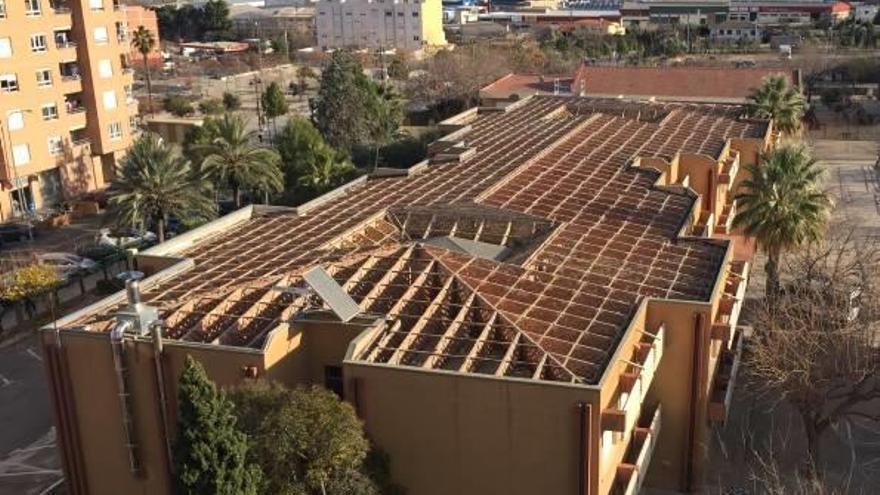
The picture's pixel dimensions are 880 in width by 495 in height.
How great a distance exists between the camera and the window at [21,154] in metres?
56.8

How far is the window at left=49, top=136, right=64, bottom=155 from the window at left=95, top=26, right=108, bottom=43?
7.64m

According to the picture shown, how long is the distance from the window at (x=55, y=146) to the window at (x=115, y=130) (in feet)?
13.8

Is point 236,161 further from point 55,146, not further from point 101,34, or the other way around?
point 101,34

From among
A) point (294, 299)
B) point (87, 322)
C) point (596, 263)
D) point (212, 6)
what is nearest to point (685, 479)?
point (596, 263)

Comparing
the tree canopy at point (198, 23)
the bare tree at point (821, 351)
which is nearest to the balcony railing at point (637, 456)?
the bare tree at point (821, 351)

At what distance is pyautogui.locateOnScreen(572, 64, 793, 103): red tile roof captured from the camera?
7206cm

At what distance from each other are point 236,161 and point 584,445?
31.7 m

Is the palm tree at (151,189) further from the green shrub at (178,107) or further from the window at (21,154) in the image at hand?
the green shrub at (178,107)

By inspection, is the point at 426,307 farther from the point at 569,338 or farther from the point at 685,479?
the point at 685,479

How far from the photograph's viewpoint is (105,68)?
63.0 meters

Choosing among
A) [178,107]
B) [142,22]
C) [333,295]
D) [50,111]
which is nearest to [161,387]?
[333,295]

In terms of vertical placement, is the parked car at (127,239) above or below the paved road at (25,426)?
above

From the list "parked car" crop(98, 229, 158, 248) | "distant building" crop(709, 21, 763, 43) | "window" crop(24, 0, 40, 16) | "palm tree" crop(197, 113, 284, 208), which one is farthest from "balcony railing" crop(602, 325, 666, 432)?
"distant building" crop(709, 21, 763, 43)

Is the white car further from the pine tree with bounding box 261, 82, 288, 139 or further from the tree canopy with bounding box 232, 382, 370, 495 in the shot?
the pine tree with bounding box 261, 82, 288, 139
